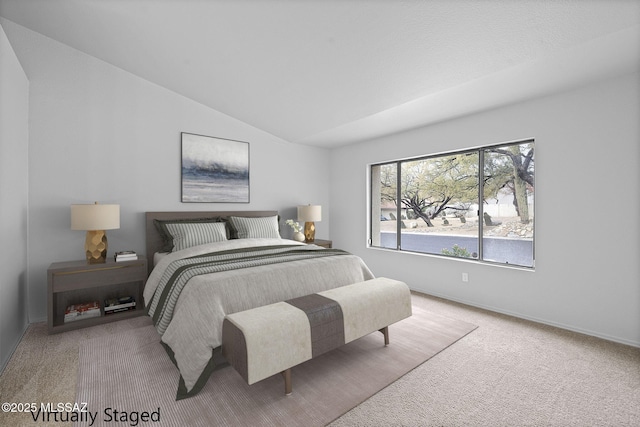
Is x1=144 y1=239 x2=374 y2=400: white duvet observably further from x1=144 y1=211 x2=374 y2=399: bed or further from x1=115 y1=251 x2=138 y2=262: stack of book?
x1=115 y1=251 x2=138 y2=262: stack of book

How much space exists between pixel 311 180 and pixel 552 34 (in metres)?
3.70

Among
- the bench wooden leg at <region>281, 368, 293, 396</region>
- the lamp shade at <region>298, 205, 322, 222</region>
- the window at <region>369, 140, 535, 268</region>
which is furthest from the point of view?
the lamp shade at <region>298, 205, 322, 222</region>

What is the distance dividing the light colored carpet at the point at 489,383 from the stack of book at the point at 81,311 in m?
0.15

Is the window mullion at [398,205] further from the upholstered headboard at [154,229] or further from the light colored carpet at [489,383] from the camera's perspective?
the upholstered headboard at [154,229]

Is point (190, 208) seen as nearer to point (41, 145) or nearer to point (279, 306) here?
point (41, 145)

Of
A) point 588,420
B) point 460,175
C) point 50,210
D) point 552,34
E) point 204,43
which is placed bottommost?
point 588,420

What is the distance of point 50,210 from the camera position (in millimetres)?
3006

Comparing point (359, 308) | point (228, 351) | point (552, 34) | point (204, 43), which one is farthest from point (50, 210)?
point (552, 34)

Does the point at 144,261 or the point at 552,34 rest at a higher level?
the point at 552,34

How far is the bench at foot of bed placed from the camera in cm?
170

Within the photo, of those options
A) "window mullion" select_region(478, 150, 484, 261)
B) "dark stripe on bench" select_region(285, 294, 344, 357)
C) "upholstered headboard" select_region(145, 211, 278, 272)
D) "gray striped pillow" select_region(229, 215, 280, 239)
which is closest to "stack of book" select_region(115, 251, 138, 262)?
"upholstered headboard" select_region(145, 211, 278, 272)

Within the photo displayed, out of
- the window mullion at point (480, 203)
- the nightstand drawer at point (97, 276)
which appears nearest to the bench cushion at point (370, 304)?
the window mullion at point (480, 203)

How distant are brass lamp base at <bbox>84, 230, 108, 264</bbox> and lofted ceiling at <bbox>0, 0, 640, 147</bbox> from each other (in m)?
1.87

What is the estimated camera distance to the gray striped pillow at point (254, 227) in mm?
3869
